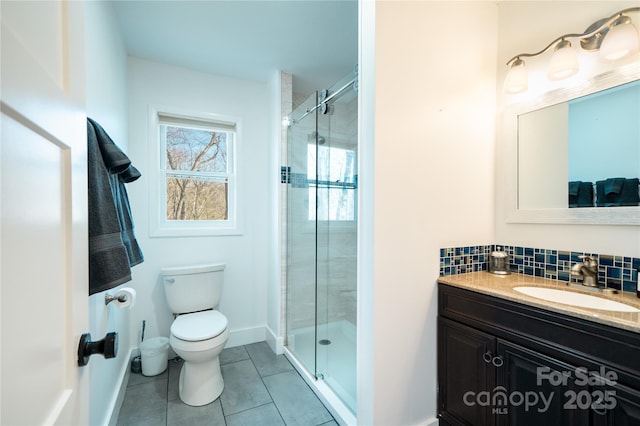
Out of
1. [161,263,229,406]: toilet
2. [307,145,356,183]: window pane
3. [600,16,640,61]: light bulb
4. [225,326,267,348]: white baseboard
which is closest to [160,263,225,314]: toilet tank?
[161,263,229,406]: toilet

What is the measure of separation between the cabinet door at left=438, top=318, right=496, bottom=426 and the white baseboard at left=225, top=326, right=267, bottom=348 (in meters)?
1.70

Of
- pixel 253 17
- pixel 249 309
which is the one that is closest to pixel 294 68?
pixel 253 17

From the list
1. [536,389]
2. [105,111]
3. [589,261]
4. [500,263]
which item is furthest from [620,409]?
[105,111]

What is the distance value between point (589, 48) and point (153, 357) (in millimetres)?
3240

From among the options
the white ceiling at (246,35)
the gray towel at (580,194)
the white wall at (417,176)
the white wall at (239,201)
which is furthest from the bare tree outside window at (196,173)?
the gray towel at (580,194)

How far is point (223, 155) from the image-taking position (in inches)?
105

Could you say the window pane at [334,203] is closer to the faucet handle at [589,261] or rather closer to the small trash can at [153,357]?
the faucet handle at [589,261]

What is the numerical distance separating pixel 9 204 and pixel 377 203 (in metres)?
1.17

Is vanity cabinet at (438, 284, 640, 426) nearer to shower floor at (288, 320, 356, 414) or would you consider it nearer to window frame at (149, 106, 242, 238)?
shower floor at (288, 320, 356, 414)

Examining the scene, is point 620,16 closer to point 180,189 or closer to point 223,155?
point 223,155

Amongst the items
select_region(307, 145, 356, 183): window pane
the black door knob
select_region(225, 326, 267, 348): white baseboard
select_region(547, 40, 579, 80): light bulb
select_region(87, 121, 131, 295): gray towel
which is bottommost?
select_region(225, 326, 267, 348): white baseboard

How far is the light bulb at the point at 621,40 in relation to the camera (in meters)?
1.21

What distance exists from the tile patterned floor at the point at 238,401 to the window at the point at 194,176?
3.67 ft

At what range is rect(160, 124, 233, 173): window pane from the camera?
2504 mm
